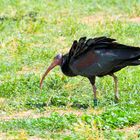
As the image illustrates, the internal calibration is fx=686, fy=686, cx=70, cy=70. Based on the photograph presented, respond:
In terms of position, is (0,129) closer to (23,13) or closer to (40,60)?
(40,60)

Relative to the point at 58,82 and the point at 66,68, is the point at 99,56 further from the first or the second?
the point at 58,82

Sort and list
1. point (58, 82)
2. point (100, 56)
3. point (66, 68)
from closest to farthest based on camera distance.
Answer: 1. point (100, 56)
2. point (66, 68)
3. point (58, 82)

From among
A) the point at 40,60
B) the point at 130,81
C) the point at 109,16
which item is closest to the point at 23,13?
the point at 109,16

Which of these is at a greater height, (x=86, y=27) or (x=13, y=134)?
(x=86, y=27)

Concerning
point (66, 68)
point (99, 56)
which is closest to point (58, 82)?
point (66, 68)

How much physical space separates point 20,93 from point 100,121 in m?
2.74

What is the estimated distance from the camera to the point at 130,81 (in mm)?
11633

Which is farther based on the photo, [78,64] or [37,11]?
[37,11]

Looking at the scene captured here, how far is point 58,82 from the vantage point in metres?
11.8

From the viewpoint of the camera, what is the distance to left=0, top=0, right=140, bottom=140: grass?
8.89m

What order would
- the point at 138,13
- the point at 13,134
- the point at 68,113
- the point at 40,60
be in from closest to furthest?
the point at 13,134 < the point at 68,113 < the point at 40,60 < the point at 138,13

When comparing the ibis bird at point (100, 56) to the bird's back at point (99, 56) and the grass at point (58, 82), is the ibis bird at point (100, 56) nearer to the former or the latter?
the bird's back at point (99, 56)

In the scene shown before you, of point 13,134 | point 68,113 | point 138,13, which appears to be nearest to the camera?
point 13,134

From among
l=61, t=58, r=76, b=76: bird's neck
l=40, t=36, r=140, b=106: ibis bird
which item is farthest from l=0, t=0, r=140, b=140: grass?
l=40, t=36, r=140, b=106: ibis bird
